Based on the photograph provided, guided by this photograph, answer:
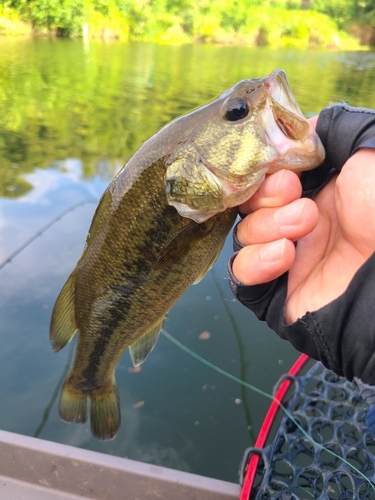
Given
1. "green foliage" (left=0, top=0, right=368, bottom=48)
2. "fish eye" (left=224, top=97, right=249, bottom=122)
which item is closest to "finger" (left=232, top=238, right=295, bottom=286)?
"fish eye" (left=224, top=97, right=249, bottom=122)

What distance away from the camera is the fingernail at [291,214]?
1.27 m

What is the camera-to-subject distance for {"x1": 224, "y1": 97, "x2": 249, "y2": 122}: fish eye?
1.30m

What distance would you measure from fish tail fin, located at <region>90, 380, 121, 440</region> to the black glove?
106 centimetres

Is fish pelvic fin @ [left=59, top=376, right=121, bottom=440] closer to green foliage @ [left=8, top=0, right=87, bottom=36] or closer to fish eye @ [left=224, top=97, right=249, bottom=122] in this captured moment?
fish eye @ [left=224, top=97, right=249, bottom=122]

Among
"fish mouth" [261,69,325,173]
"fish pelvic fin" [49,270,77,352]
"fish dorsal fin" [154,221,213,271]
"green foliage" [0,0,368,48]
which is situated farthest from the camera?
"green foliage" [0,0,368,48]

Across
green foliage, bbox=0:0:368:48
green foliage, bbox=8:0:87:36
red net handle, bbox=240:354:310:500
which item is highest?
green foliage, bbox=0:0:368:48

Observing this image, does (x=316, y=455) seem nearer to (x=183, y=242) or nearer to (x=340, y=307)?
(x=340, y=307)

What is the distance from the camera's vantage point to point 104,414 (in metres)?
2.11

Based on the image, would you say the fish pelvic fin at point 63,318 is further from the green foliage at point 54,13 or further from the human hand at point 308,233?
the green foliage at point 54,13

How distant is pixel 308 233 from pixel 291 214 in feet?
0.41

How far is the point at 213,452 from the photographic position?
95.7 inches

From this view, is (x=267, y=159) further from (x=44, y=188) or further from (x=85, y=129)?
(x=85, y=129)

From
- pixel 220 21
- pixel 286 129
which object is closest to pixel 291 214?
pixel 286 129

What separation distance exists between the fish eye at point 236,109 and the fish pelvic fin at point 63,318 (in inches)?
40.3
